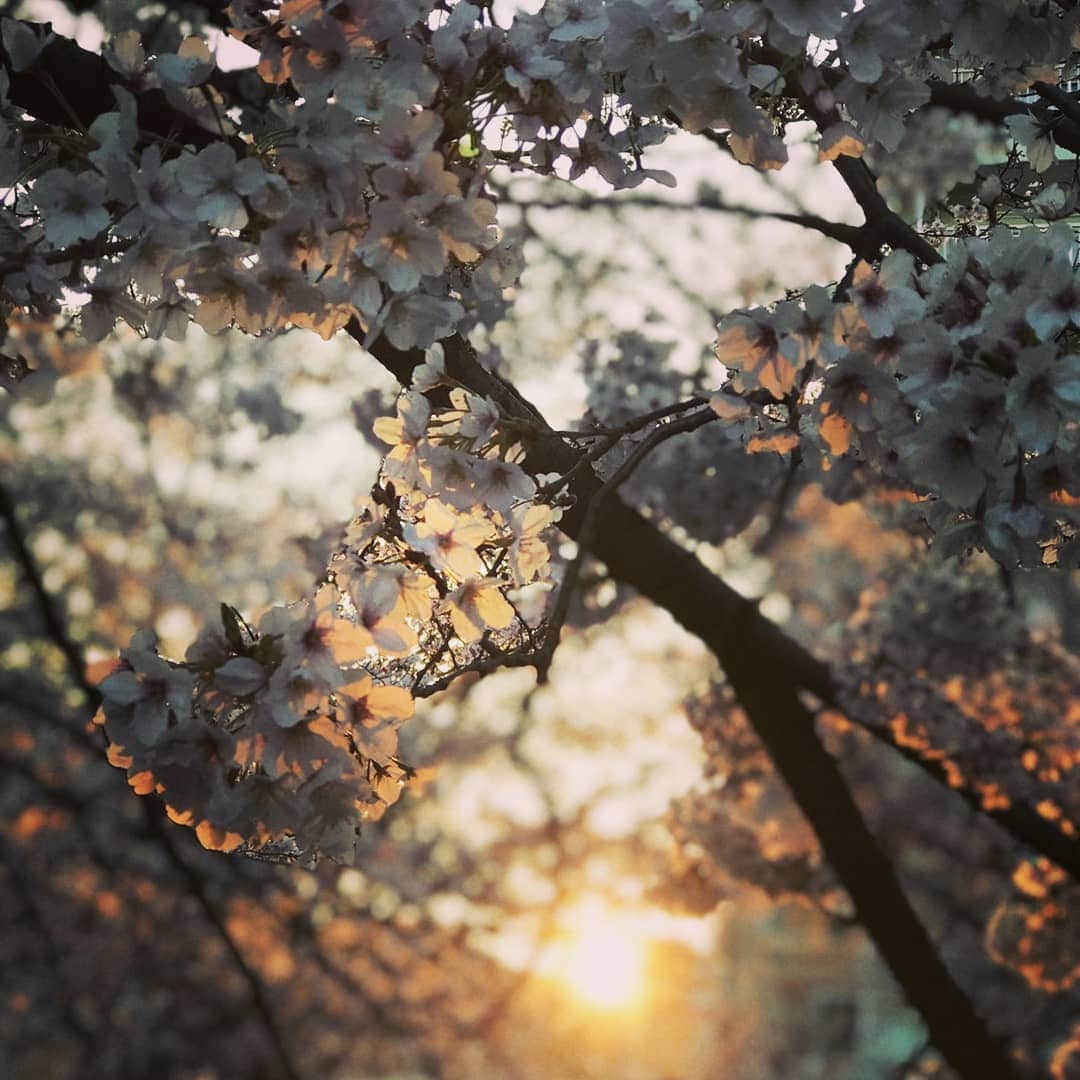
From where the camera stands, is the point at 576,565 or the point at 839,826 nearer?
the point at 576,565

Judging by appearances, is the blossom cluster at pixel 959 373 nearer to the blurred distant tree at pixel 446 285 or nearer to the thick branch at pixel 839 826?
the blurred distant tree at pixel 446 285

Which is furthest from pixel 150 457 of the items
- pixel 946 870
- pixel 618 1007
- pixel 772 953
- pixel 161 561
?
pixel 772 953

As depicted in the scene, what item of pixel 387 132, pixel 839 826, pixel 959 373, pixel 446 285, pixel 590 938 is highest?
pixel 590 938

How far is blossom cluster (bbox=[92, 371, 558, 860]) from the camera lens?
69.4 inches

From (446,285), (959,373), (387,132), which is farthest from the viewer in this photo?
(446,285)

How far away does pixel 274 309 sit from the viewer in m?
1.87

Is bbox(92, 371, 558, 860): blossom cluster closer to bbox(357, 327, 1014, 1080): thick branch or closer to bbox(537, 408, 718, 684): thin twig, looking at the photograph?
bbox(537, 408, 718, 684): thin twig

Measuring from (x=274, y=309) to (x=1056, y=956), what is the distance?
4.52 meters

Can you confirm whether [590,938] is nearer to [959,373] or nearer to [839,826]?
[839,826]

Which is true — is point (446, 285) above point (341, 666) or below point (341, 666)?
above

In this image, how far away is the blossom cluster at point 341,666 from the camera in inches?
69.4

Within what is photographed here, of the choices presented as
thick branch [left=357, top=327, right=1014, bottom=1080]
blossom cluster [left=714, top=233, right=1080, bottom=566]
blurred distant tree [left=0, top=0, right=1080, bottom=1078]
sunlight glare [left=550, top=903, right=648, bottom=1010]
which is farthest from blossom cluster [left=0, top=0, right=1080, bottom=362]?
sunlight glare [left=550, top=903, right=648, bottom=1010]

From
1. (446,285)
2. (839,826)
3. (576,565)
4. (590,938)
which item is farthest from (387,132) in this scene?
(590,938)

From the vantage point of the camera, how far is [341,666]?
5.90 ft
